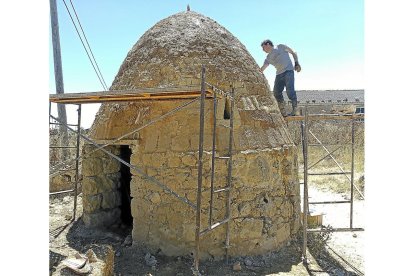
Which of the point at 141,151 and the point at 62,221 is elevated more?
the point at 141,151

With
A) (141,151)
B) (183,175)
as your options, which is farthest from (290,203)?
(141,151)

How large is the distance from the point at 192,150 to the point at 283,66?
285 cm

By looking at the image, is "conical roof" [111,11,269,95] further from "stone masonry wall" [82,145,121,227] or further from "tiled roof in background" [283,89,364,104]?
"tiled roof in background" [283,89,364,104]

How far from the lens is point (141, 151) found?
18.3 ft

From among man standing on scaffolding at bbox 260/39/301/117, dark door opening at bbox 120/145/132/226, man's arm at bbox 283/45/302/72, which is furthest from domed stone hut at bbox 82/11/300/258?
man's arm at bbox 283/45/302/72

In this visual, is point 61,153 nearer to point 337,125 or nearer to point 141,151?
point 141,151

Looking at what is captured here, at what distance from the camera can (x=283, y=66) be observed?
7086 mm

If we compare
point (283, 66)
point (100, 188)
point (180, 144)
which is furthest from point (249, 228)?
point (283, 66)

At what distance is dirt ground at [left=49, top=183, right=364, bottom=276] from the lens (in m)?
5.12

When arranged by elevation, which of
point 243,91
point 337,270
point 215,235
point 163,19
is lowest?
point 337,270

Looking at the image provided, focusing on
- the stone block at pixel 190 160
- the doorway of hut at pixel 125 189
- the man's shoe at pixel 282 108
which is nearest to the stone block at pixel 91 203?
the doorway of hut at pixel 125 189

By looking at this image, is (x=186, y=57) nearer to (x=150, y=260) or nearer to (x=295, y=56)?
(x=295, y=56)

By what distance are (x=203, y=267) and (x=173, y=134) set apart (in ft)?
6.53

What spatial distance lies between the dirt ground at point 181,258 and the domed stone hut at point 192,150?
0.19 metres
